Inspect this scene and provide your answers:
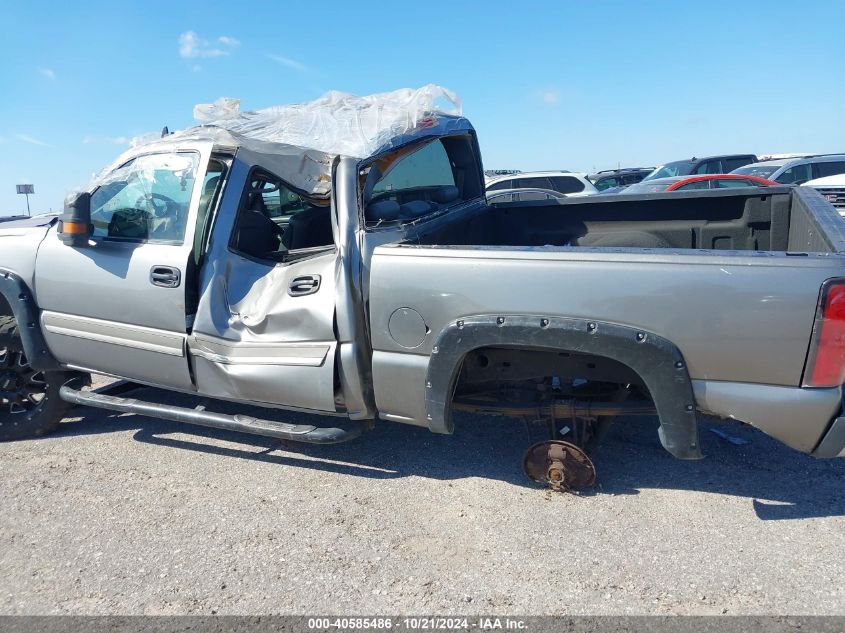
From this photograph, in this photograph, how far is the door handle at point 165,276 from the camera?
373 centimetres

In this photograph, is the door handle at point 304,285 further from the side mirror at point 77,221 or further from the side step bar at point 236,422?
the side mirror at point 77,221

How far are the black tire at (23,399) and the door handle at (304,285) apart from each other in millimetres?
2065

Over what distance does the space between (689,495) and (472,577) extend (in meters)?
1.37

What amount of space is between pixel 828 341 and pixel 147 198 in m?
3.73

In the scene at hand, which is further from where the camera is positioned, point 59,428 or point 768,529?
point 59,428

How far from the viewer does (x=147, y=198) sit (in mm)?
4008

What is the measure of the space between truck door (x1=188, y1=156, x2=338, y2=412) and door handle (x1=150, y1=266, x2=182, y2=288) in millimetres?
151

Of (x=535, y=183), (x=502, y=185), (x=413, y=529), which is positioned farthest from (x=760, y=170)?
(x=413, y=529)

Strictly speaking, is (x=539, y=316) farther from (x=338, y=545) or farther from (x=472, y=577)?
(x=338, y=545)

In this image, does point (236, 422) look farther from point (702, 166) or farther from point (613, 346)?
point (702, 166)

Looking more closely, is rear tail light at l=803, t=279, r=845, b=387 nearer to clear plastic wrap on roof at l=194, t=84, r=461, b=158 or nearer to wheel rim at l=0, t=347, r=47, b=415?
clear plastic wrap on roof at l=194, t=84, r=461, b=158

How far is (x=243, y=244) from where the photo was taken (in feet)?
13.1

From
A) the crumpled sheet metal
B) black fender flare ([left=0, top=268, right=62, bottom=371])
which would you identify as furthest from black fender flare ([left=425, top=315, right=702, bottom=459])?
black fender flare ([left=0, top=268, right=62, bottom=371])

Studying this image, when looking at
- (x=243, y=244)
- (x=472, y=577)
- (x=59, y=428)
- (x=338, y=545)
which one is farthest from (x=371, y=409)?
(x=59, y=428)
